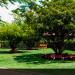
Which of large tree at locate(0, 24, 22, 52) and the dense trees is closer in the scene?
the dense trees

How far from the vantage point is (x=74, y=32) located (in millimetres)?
24422

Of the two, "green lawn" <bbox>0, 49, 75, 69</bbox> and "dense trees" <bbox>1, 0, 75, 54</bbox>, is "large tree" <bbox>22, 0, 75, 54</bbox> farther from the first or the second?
"green lawn" <bbox>0, 49, 75, 69</bbox>

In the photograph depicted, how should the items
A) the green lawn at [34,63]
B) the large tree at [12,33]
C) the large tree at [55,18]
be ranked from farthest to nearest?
the large tree at [12,33], the large tree at [55,18], the green lawn at [34,63]

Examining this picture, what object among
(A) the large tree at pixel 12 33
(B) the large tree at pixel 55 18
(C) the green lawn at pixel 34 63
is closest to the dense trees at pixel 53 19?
(B) the large tree at pixel 55 18

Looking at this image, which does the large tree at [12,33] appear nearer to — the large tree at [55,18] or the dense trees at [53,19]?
the dense trees at [53,19]

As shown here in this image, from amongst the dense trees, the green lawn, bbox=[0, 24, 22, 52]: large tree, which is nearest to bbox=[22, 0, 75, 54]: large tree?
the dense trees

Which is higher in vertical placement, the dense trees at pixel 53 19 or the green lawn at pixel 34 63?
the dense trees at pixel 53 19

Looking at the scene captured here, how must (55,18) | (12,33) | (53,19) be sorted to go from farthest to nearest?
1. (12,33)
2. (53,19)
3. (55,18)

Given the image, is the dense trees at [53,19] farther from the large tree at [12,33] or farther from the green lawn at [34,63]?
the large tree at [12,33]

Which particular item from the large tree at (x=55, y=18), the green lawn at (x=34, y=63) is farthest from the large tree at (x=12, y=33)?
the green lawn at (x=34, y=63)

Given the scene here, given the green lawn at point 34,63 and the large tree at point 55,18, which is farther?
the large tree at point 55,18

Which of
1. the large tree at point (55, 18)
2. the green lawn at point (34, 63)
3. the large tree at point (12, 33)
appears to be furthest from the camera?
the large tree at point (12, 33)

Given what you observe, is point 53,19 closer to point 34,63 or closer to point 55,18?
point 55,18

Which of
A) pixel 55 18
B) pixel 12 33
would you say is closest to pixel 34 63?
pixel 55 18
